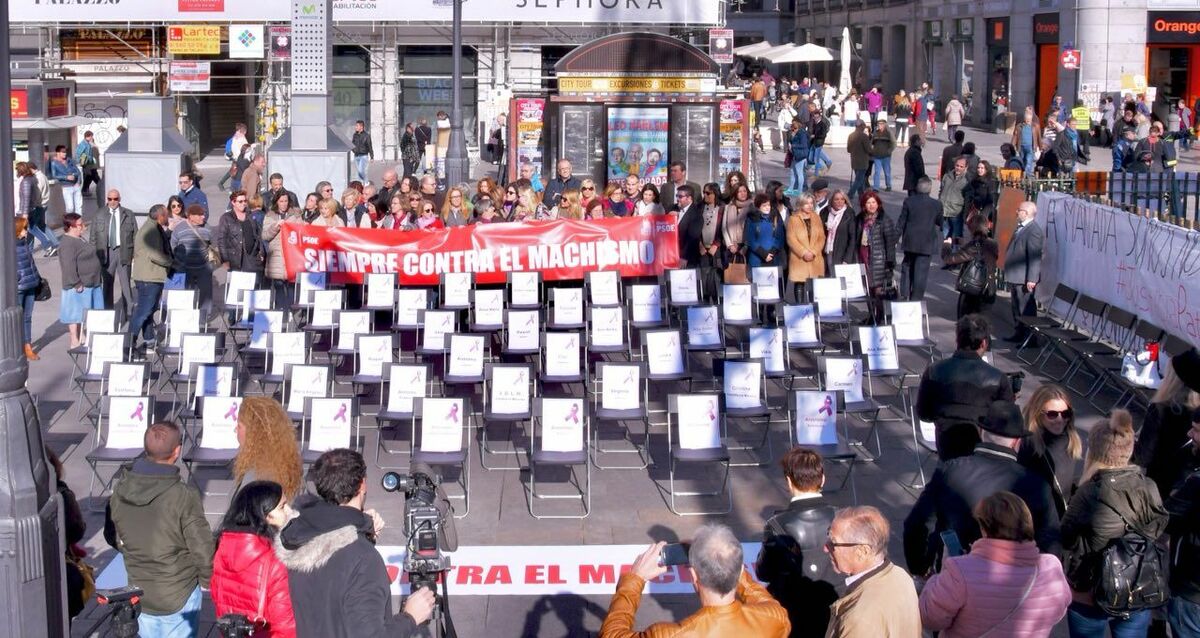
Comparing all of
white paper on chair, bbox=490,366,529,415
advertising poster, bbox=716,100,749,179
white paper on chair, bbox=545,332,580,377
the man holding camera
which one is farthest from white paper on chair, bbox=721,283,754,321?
advertising poster, bbox=716,100,749,179

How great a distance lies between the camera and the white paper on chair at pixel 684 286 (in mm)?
14227

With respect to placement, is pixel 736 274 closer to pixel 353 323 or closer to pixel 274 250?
pixel 353 323

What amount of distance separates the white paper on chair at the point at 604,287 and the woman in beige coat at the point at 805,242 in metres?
1.91

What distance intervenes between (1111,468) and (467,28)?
29.8 m

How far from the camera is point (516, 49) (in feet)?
115

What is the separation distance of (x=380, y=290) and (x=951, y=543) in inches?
340

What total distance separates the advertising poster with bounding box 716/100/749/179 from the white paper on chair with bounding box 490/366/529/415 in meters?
13.6

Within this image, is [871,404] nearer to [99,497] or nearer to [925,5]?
Result: [99,497]

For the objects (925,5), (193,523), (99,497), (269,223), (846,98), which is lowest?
(99,497)

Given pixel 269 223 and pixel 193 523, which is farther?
pixel 269 223

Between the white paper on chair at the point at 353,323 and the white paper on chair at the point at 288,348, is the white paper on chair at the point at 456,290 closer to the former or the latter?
the white paper on chair at the point at 353,323

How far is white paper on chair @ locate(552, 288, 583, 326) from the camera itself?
13305 millimetres

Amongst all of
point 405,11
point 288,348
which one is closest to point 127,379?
point 288,348

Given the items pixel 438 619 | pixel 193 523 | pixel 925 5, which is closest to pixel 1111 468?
pixel 438 619
